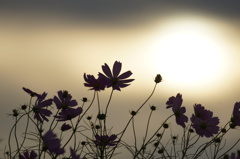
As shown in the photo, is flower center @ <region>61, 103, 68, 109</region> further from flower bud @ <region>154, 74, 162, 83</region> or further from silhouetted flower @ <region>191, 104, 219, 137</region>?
silhouetted flower @ <region>191, 104, 219, 137</region>

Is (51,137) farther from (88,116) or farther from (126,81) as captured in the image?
(88,116)

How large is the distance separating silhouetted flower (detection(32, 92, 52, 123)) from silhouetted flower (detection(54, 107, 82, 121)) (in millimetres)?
64

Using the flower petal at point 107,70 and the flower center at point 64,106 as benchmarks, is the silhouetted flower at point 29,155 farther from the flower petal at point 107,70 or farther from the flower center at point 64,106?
the flower petal at point 107,70

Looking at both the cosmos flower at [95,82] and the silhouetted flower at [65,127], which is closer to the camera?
the cosmos flower at [95,82]

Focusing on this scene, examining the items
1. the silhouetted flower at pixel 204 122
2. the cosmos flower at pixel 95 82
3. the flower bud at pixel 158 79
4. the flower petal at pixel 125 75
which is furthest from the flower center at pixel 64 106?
the silhouetted flower at pixel 204 122

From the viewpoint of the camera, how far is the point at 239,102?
170cm

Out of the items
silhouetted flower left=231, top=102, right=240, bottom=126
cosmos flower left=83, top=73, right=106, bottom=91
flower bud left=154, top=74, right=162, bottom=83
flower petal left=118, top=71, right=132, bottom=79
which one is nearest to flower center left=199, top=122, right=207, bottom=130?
silhouetted flower left=231, top=102, right=240, bottom=126

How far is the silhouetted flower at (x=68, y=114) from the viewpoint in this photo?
1.50m

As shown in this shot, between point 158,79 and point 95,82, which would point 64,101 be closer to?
point 95,82

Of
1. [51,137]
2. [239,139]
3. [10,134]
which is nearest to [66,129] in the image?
[10,134]

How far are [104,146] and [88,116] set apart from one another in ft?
1.49

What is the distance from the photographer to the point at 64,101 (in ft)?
5.24

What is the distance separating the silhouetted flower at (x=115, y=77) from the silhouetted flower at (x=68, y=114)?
160 millimetres

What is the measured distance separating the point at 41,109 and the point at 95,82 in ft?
0.91
